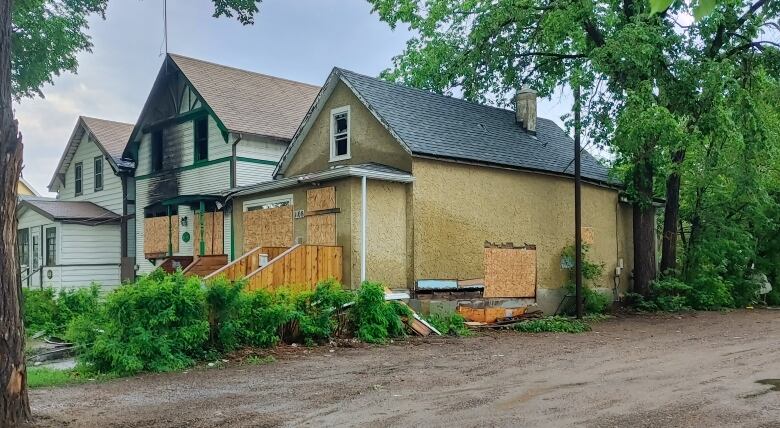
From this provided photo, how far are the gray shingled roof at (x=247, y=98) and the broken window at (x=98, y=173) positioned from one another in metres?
7.09

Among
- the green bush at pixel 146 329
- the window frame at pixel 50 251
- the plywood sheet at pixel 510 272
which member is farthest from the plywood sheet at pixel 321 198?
the window frame at pixel 50 251

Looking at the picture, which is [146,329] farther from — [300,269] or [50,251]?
[50,251]

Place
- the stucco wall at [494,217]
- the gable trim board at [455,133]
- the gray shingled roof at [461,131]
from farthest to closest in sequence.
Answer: the gray shingled roof at [461,131]
the gable trim board at [455,133]
the stucco wall at [494,217]

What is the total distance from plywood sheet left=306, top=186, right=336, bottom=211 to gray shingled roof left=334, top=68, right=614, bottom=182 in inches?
85.2

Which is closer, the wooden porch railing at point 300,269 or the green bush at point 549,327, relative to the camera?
the wooden porch railing at point 300,269

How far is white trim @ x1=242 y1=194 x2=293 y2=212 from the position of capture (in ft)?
58.5

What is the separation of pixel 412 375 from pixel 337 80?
35.8ft

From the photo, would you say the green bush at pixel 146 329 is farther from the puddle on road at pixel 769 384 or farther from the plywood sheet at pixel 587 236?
the plywood sheet at pixel 587 236

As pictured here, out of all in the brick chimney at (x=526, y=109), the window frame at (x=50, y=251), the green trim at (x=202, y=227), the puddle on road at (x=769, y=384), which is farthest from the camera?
the window frame at (x=50, y=251)

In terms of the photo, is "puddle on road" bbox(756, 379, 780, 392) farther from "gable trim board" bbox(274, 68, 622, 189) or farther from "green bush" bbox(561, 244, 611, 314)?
"green bush" bbox(561, 244, 611, 314)

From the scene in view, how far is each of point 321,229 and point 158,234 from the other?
904 centimetres

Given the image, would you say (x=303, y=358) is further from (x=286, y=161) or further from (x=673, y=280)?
(x=673, y=280)

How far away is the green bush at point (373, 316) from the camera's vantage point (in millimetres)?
13203

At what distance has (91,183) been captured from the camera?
93.9 ft
